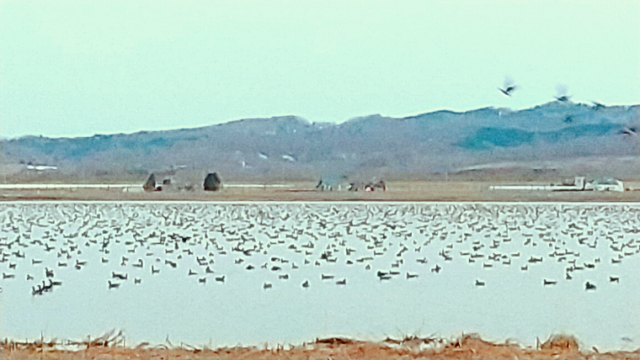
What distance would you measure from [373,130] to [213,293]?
84 cm

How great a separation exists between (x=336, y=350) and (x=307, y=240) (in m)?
0.77

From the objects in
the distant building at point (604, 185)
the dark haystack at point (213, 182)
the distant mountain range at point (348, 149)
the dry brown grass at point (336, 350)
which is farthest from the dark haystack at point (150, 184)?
the distant building at point (604, 185)

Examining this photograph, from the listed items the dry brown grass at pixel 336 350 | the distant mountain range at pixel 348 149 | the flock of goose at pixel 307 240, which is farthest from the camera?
the flock of goose at pixel 307 240

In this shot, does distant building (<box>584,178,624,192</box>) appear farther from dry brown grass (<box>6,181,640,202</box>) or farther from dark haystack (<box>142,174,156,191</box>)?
dark haystack (<box>142,174,156,191</box>)

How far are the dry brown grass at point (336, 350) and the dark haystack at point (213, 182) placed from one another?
1.95 feet

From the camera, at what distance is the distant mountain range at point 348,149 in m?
2.58

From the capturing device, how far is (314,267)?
2828 mm

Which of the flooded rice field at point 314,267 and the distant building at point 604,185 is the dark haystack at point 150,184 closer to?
the flooded rice field at point 314,267

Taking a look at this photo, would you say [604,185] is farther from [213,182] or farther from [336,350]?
[213,182]

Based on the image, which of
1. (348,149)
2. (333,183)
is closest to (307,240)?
(333,183)

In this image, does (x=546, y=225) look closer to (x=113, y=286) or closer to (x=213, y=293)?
(x=213, y=293)

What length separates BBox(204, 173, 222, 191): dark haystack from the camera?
2.63m

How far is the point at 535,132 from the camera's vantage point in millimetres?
2600

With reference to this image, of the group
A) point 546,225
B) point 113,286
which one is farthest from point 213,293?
point 546,225
